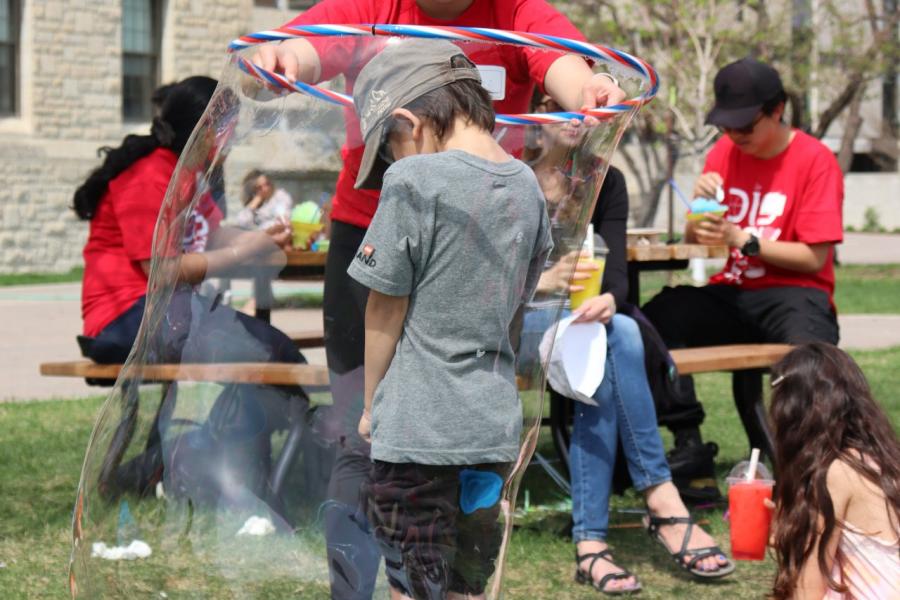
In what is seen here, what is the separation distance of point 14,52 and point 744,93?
16046 mm

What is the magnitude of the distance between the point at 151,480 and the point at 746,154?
3269mm

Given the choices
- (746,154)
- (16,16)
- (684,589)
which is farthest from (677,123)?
(684,589)

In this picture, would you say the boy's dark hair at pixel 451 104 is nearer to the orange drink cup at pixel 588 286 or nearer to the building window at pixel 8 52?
the orange drink cup at pixel 588 286

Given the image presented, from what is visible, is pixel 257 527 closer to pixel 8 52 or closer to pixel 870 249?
pixel 8 52

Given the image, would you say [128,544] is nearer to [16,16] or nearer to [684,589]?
[684,589]

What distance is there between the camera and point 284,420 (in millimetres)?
2908

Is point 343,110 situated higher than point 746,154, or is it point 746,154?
point 343,110

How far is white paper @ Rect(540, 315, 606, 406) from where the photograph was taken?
4211 millimetres

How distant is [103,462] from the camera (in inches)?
114

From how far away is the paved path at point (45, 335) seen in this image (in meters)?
8.33

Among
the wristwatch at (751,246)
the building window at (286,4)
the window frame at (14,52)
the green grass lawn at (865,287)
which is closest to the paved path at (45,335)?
the green grass lawn at (865,287)

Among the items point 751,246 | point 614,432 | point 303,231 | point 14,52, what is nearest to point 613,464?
point 614,432

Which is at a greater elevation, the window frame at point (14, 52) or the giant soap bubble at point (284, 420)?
Result: the giant soap bubble at point (284, 420)

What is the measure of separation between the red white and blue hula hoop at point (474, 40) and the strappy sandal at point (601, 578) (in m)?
1.80
